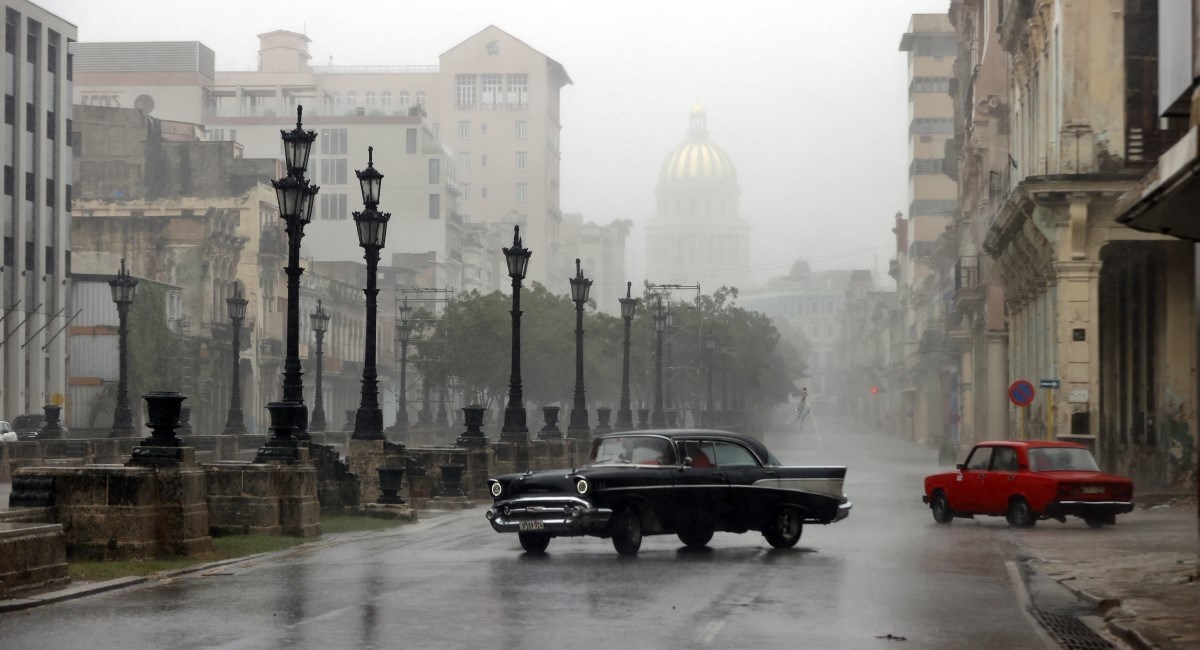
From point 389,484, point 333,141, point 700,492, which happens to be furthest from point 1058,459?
point 333,141

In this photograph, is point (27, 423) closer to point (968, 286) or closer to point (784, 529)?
point (968, 286)

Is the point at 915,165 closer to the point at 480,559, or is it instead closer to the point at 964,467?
the point at 964,467

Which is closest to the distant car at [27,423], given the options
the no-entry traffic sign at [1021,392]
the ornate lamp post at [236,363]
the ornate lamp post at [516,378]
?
the ornate lamp post at [236,363]

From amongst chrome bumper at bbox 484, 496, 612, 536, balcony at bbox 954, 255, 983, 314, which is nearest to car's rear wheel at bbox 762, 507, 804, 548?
chrome bumper at bbox 484, 496, 612, 536

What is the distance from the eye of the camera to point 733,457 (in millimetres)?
21375

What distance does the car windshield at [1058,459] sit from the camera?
Answer: 27172mm

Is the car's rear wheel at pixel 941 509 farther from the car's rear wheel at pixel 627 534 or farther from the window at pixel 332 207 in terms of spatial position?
the window at pixel 332 207

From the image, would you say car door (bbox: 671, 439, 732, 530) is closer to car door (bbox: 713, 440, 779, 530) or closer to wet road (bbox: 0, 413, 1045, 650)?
car door (bbox: 713, 440, 779, 530)

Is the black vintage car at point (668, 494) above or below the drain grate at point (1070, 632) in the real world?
above

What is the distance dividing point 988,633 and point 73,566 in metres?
9.29

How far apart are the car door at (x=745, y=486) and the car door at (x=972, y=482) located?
7.71 m

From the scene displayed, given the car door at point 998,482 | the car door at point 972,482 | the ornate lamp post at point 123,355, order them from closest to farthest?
the car door at point 998,482, the car door at point 972,482, the ornate lamp post at point 123,355

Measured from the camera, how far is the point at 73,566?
1750cm

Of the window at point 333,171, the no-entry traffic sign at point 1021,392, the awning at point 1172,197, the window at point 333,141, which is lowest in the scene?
the no-entry traffic sign at point 1021,392
